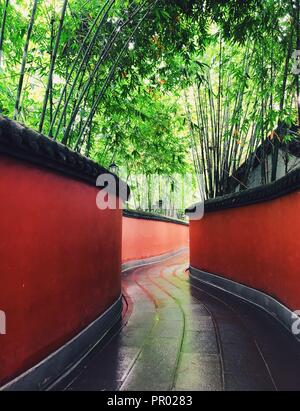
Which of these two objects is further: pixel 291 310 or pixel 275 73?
pixel 275 73

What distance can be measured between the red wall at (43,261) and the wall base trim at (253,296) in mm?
1924

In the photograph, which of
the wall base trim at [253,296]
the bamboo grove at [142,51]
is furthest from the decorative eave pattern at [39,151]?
the wall base trim at [253,296]

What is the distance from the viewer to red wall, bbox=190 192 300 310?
3.61 m

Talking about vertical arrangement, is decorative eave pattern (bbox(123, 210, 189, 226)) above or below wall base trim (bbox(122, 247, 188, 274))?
above

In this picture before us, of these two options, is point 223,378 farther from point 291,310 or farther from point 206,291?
point 206,291

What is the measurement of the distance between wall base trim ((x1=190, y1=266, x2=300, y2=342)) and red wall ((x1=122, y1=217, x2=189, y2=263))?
217 cm

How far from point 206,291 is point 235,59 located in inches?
155

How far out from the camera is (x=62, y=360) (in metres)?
2.60

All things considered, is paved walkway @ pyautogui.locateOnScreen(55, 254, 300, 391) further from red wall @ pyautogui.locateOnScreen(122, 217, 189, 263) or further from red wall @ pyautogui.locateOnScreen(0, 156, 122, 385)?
red wall @ pyautogui.locateOnScreen(122, 217, 189, 263)

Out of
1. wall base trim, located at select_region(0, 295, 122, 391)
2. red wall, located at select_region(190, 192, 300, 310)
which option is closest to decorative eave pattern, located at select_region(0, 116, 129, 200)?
wall base trim, located at select_region(0, 295, 122, 391)

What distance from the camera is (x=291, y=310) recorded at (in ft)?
11.9

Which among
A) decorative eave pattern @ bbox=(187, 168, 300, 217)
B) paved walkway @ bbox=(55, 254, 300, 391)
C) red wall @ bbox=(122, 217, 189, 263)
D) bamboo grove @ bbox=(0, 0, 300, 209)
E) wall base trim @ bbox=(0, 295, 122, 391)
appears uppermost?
bamboo grove @ bbox=(0, 0, 300, 209)
